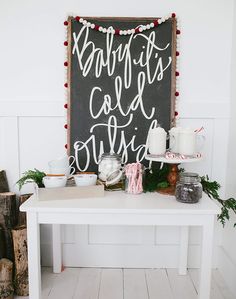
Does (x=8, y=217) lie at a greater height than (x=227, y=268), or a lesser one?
greater

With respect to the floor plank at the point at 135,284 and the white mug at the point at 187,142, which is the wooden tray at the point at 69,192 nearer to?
the white mug at the point at 187,142

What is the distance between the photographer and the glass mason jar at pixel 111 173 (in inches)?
68.2

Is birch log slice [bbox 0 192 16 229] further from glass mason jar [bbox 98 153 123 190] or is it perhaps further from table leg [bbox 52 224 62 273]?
glass mason jar [bbox 98 153 123 190]

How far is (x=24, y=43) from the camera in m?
1.94

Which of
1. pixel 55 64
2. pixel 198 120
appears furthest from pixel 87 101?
pixel 198 120

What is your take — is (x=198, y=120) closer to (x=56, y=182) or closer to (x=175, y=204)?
(x=175, y=204)

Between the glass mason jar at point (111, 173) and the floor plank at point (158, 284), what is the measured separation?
2.34ft

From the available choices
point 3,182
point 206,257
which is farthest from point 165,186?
point 3,182

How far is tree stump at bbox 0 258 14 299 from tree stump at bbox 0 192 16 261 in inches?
3.9

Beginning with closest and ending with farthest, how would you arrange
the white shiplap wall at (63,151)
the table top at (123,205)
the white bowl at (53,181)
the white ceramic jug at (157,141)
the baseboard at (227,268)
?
the table top at (123,205) < the white bowl at (53,181) < the white ceramic jug at (157,141) < the baseboard at (227,268) < the white shiplap wall at (63,151)

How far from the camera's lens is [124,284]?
195cm

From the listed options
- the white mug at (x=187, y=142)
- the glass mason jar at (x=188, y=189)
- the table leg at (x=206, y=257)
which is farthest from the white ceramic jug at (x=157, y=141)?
the table leg at (x=206, y=257)

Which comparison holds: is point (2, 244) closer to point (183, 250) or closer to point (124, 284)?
point (124, 284)

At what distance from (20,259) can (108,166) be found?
0.78 meters
